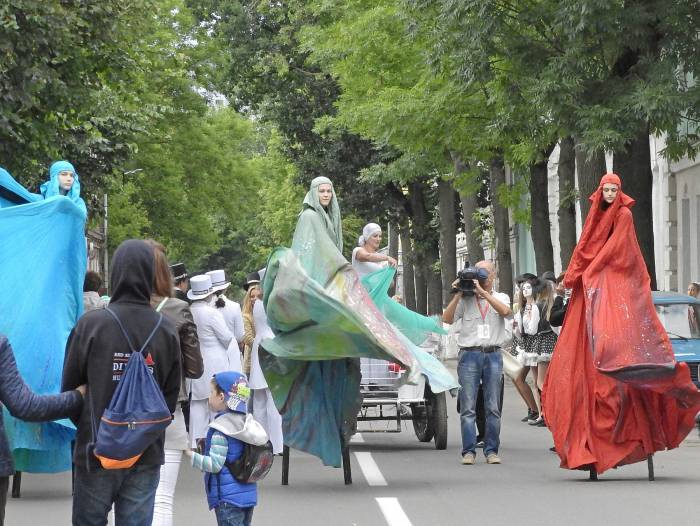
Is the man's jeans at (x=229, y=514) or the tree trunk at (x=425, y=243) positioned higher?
the tree trunk at (x=425, y=243)

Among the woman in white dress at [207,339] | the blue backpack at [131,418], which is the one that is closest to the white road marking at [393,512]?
the woman in white dress at [207,339]

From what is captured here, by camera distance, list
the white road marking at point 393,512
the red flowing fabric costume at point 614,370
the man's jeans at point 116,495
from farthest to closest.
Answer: the red flowing fabric costume at point 614,370 < the white road marking at point 393,512 < the man's jeans at point 116,495

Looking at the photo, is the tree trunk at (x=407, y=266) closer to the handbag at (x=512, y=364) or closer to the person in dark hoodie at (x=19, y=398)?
the handbag at (x=512, y=364)

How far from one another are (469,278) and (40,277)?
174 inches

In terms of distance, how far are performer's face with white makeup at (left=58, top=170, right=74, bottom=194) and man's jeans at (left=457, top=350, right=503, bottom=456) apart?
412 centimetres

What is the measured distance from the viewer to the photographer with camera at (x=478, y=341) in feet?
45.2

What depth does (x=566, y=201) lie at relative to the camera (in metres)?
28.7

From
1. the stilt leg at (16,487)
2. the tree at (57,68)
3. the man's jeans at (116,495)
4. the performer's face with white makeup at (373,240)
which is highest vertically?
the tree at (57,68)

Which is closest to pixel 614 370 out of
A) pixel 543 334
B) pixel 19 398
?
pixel 543 334

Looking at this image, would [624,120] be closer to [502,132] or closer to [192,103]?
[502,132]

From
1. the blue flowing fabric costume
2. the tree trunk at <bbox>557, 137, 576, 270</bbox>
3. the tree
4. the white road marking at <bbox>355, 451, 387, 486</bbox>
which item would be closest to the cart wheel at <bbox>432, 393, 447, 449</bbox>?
the white road marking at <bbox>355, 451, 387, 486</bbox>

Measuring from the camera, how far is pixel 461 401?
13.9 metres

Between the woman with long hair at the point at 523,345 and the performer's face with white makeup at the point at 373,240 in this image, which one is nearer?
the performer's face with white makeup at the point at 373,240

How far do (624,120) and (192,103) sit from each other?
33.7m
